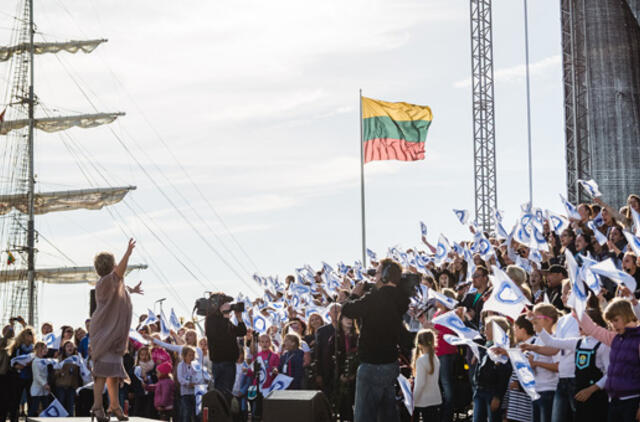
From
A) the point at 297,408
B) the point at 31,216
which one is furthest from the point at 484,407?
the point at 31,216

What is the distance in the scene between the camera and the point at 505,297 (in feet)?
31.3

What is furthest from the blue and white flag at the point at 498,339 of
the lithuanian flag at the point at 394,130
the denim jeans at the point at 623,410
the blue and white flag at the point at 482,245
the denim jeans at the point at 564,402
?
the lithuanian flag at the point at 394,130

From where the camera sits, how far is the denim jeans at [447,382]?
38.9 ft

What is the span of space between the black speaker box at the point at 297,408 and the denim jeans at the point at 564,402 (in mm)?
2276

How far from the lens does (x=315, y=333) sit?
13062 mm

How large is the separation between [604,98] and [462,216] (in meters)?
11.8

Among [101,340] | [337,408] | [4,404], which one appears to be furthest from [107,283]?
[4,404]

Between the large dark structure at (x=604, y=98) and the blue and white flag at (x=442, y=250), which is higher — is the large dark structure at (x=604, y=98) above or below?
above

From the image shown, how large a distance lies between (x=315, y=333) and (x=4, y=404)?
6204 millimetres

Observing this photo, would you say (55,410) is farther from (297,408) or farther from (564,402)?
(564,402)

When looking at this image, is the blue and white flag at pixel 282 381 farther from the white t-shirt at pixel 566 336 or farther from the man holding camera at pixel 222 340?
the white t-shirt at pixel 566 336

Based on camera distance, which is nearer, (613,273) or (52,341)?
(613,273)

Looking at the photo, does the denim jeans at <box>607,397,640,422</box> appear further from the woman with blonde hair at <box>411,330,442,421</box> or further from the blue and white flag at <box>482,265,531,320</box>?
the woman with blonde hair at <box>411,330,442,421</box>

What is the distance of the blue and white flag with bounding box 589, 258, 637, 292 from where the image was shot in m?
9.30
